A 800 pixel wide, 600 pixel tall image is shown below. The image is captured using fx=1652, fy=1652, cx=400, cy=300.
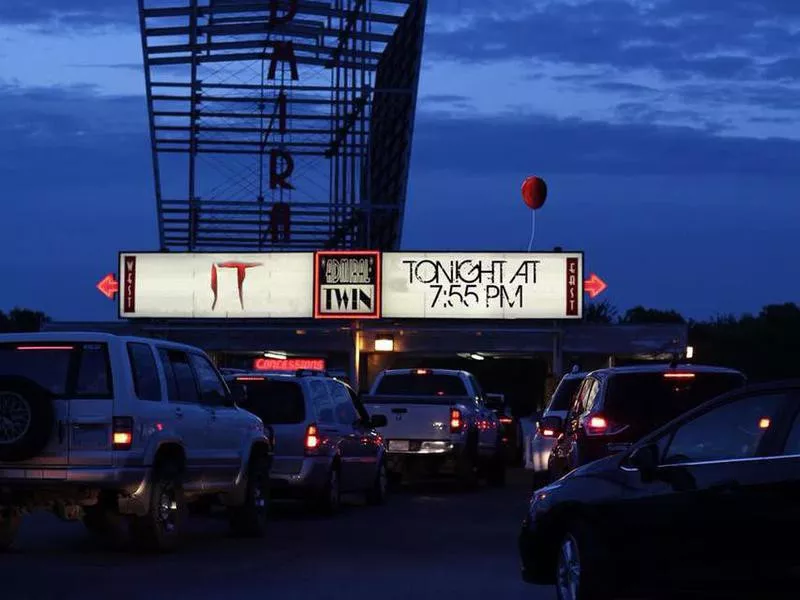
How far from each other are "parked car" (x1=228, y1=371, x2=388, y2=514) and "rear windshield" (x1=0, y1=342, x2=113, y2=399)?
4638 mm

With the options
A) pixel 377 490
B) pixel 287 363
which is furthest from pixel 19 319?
pixel 377 490

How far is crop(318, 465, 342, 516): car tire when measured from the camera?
20.1 metres

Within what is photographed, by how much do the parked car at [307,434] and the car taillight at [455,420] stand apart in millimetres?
4367

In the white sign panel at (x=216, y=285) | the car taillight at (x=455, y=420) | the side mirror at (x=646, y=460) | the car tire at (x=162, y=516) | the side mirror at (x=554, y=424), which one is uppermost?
the white sign panel at (x=216, y=285)

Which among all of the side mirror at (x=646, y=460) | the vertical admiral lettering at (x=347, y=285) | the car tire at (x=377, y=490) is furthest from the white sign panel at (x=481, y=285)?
the side mirror at (x=646, y=460)

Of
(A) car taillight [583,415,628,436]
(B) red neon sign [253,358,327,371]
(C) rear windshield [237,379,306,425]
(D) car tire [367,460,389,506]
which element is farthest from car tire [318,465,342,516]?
(B) red neon sign [253,358,327,371]

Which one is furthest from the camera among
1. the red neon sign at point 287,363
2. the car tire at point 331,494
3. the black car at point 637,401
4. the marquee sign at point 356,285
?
the marquee sign at point 356,285

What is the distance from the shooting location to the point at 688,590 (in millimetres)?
10070

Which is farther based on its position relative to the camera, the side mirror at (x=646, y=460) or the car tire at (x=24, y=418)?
the car tire at (x=24, y=418)

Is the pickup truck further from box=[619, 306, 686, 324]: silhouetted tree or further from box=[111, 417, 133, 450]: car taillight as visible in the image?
box=[619, 306, 686, 324]: silhouetted tree

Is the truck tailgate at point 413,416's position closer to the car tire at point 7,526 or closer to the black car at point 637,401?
the black car at point 637,401

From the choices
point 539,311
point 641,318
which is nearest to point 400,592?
Answer: point 539,311

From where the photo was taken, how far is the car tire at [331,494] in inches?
792

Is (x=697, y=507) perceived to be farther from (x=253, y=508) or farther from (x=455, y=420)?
(x=455, y=420)
